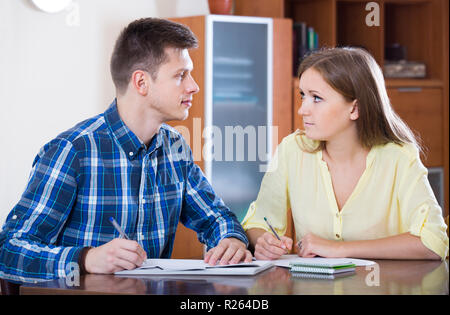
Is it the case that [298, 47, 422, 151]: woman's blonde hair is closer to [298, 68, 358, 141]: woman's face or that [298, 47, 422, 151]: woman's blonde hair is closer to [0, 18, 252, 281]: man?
[298, 68, 358, 141]: woman's face

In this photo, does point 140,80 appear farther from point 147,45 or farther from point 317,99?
point 317,99

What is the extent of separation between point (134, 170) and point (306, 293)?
0.72m

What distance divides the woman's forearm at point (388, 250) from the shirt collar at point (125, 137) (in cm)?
61

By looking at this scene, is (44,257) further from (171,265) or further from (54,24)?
(54,24)

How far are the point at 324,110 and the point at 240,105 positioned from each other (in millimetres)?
2095

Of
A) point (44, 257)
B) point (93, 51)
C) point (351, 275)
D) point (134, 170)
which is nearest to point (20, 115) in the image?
point (93, 51)

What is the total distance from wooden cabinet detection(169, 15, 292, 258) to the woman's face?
189 cm

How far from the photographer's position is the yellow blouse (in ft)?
5.90

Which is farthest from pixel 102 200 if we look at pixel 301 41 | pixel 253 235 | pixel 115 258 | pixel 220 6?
pixel 301 41

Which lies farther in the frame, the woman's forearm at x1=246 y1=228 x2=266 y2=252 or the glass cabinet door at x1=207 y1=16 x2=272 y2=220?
the glass cabinet door at x1=207 y1=16 x2=272 y2=220

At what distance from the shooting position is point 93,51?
11.0 ft

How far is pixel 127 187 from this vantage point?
167 centimetres

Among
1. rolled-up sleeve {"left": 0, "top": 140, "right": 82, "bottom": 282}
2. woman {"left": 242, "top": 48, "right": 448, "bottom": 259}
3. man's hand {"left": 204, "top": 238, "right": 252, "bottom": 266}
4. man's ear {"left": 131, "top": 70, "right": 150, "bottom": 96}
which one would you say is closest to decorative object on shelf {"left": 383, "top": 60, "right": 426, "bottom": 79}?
woman {"left": 242, "top": 48, "right": 448, "bottom": 259}

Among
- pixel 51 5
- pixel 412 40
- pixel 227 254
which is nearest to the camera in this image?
pixel 227 254
